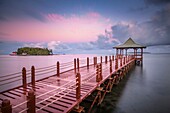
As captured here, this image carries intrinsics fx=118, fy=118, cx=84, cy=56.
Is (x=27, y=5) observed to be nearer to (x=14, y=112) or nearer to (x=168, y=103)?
(x=14, y=112)

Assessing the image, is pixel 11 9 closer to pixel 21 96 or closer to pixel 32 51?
pixel 21 96

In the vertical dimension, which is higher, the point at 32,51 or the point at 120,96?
the point at 32,51

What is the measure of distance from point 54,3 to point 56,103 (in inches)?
1162

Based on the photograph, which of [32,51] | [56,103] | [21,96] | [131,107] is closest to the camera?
[56,103]

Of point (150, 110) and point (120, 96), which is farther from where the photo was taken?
point (120, 96)

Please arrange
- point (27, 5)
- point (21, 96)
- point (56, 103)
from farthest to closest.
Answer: point (27, 5) → point (21, 96) → point (56, 103)

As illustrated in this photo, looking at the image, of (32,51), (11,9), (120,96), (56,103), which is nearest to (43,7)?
(11,9)

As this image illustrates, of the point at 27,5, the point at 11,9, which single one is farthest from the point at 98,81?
the point at 11,9

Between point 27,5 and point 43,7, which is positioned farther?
point 43,7

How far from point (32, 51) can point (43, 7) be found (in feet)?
184

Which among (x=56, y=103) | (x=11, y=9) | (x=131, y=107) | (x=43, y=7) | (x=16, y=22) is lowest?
(x=131, y=107)

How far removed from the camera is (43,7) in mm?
28625

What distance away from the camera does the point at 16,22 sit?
90.0ft

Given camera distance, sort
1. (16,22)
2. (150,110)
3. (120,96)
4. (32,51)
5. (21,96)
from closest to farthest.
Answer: (21,96) → (150,110) → (120,96) → (16,22) → (32,51)
